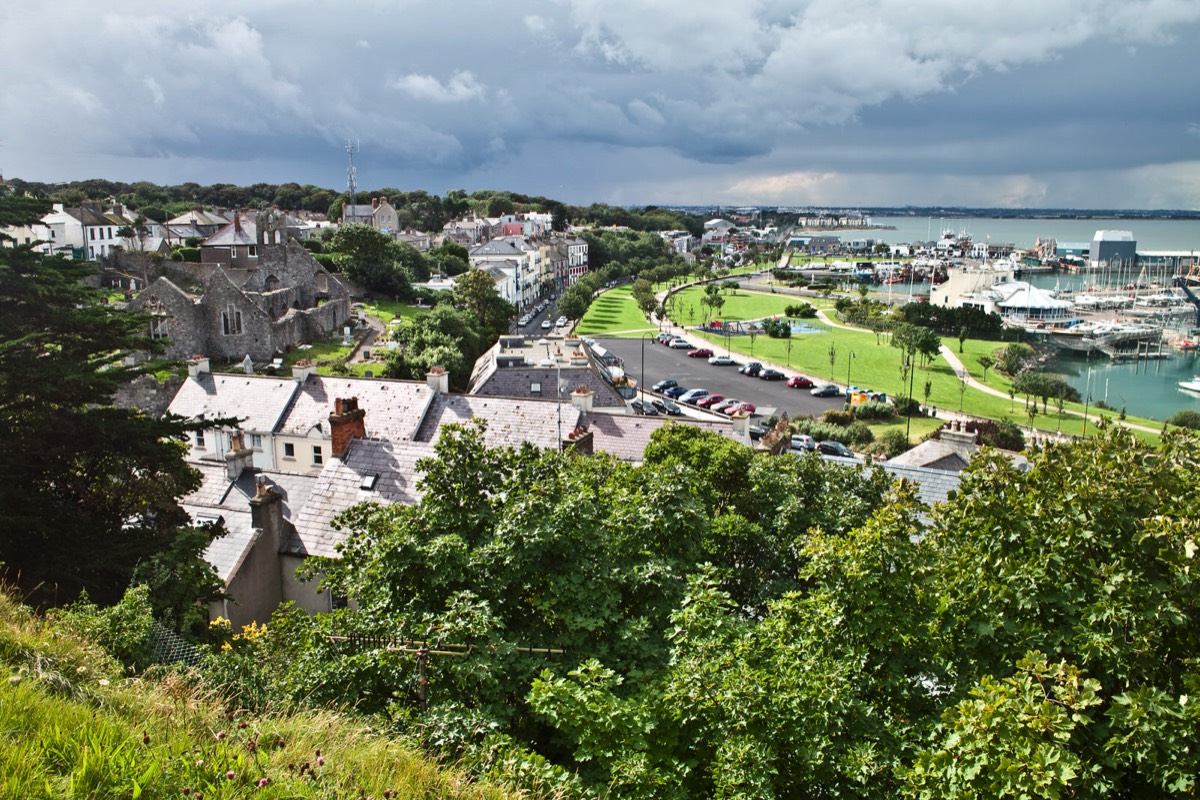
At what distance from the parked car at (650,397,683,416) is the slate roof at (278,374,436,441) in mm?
23135

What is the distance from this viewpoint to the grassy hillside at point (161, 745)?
6922mm

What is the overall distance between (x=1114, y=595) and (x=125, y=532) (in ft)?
56.7

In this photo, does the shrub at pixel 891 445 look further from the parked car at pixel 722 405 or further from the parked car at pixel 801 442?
the parked car at pixel 722 405

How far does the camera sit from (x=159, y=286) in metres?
57.7

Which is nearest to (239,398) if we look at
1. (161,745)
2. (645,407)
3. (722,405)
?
(645,407)

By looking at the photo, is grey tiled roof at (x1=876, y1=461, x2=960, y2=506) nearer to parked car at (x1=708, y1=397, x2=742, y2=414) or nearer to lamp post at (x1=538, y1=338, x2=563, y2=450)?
lamp post at (x1=538, y1=338, x2=563, y2=450)

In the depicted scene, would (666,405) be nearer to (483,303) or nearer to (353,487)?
(483,303)

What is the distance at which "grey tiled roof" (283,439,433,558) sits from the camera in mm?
21578

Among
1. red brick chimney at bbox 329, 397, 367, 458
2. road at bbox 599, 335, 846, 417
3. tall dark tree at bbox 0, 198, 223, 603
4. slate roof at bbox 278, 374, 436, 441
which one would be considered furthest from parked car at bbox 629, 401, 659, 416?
tall dark tree at bbox 0, 198, 223, 603

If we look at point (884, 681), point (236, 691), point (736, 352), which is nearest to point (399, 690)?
point (236, 691)

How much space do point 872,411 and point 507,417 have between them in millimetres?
38146

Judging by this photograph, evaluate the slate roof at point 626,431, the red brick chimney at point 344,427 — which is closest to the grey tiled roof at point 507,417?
the slate roof at point 626,431

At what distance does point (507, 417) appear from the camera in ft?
104

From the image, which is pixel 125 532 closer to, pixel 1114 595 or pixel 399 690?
pixel 399 690
